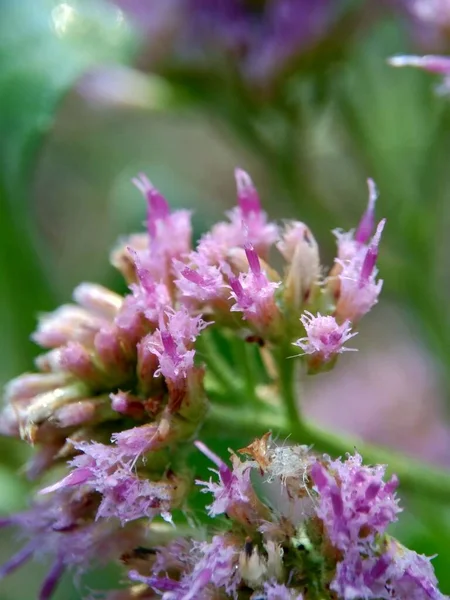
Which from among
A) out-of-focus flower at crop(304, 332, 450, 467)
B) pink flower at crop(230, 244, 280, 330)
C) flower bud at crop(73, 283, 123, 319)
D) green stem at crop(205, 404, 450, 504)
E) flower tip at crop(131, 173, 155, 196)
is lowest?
out-of-focus flower at crop(304, 332, 450, 467)

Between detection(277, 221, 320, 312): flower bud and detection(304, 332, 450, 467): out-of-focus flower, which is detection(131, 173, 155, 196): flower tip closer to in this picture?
detection(277, 221, 320, 312): flower bud

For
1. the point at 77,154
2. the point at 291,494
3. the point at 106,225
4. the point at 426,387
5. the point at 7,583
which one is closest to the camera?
the point at 291,494

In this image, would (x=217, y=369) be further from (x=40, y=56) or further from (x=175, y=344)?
(x=40, y=56)

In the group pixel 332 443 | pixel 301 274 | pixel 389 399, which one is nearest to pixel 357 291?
pixel 301 274

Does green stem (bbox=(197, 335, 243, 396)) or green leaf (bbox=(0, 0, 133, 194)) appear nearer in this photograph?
green stem (bbox=(197, 335, 243, 396))

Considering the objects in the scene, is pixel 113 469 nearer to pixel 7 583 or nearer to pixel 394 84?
pixel 394 84

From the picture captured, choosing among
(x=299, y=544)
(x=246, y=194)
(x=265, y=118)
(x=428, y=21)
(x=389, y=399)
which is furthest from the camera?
(x=389, y=399)

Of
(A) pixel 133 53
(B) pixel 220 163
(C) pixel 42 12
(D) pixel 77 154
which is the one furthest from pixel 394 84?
(B) pixel 220 163

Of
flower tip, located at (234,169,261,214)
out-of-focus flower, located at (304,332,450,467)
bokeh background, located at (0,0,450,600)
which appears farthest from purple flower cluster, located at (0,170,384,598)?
out-of-focus flower, located at (304,332,450,467)
